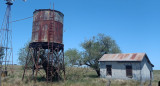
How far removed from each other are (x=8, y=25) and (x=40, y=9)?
9045 millimetres

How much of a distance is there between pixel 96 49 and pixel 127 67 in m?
9.46

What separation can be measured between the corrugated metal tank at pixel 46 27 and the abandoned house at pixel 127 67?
30.6 ft

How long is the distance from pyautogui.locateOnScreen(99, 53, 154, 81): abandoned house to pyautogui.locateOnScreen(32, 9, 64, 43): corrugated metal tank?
9336 mm

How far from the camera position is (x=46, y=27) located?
16234 millimetres

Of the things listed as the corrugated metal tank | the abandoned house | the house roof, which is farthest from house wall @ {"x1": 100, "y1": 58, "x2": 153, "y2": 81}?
the corrugated metal tank

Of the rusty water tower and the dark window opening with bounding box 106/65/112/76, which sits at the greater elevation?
the rusty water tower

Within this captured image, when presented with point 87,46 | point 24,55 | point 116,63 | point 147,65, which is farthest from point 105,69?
point 24,55

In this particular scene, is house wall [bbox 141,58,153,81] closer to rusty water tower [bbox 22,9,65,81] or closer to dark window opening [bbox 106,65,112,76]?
dark window opening [bbox 106,65,112,76]

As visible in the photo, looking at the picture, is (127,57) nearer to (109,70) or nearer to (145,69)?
(145,69)

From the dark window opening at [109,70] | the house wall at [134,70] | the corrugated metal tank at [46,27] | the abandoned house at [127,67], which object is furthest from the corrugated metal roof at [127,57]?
the corrugated metal tank at [46,27]

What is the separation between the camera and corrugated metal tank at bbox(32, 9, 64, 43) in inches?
631

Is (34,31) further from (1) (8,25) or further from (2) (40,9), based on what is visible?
(1) (8,25)

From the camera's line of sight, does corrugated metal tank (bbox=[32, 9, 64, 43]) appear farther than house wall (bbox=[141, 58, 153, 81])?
No

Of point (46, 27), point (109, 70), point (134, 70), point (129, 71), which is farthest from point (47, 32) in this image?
point (134, 70)
